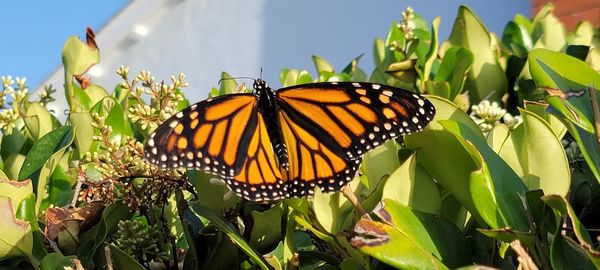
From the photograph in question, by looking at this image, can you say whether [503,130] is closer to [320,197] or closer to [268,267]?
[320,197]

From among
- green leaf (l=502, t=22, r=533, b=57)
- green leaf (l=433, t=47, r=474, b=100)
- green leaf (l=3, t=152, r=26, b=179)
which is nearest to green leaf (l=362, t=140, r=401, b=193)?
green leaf (l=433, t=47, r=474, b=100)

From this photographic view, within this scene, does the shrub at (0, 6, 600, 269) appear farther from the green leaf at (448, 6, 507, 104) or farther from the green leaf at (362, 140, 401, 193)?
the green leaf at (448, 6, 507, 104)

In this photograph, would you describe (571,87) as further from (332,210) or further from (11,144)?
(11,144)

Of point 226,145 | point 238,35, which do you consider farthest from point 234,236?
point 238,35

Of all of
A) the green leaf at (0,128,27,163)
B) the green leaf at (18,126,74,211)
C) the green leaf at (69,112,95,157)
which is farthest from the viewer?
the green leaf at (0,128,27,163)

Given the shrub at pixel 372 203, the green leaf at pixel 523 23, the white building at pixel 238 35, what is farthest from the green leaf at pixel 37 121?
the white building at pixel 238 35
